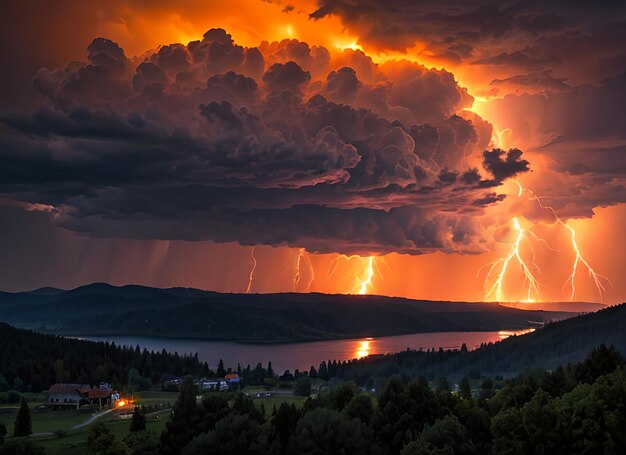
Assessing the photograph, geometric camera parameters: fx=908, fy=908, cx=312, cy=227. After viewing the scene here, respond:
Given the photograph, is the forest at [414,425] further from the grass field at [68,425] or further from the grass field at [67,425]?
the grass field at [68,425]

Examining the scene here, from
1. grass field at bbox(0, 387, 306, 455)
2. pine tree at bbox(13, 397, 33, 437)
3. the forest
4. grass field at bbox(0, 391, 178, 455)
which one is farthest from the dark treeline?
pine tree at bbox(13, 397, 33, 437)

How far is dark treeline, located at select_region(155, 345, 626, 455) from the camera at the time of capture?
107375 mm

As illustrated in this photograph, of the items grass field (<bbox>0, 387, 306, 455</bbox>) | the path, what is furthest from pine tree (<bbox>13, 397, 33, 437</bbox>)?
the path

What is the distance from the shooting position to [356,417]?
402 ft

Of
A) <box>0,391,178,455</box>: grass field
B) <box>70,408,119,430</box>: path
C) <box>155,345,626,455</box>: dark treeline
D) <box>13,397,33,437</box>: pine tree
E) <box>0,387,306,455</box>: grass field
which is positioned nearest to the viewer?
<box>155,345,626,455</box>: dark treeline

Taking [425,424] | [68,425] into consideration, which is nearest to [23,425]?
[68,425]

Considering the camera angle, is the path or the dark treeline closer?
the dark treeline

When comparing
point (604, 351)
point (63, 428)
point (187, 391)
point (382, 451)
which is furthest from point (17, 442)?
point (604, 351)

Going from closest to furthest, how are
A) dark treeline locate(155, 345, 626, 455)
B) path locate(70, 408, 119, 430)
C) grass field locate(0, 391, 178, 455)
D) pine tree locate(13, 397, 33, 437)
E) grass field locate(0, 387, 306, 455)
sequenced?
1. dark treeline locate(155, 345, 626, 455)
2. grass field locate(0, 391, 178, 455)
3. grass field locate(0, 387, 306, 455)
4. pine tree locate(13, 397, 33, 437)
5. path locate(70, 408, 119, 430)

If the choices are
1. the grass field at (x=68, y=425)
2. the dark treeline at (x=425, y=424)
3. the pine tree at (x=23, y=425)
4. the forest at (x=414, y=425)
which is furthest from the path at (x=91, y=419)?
the dark treeline at (x=425, y=424)

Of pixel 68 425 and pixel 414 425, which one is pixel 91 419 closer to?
pixel 68 425

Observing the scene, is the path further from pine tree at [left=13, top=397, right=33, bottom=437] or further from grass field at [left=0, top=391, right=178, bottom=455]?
pine tree at [left=13, top=397, right=33, bottom=437]

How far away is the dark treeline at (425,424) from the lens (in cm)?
10738

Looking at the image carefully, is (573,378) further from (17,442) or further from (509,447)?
(17,442)
